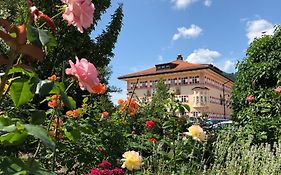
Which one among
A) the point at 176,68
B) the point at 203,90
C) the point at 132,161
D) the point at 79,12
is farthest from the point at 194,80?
the point at 79,12

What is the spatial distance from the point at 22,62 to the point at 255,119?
219 inches

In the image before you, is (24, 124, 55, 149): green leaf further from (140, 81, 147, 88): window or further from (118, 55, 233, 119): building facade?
(140, 81, 147, 88): window

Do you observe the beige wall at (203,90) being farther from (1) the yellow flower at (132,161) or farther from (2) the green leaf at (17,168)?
(2) the green leaf at (17,168)

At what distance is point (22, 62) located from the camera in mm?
993

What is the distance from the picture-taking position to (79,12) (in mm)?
981

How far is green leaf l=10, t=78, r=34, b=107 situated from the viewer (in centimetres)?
97

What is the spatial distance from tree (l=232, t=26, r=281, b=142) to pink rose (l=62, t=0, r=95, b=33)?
15.9 ft

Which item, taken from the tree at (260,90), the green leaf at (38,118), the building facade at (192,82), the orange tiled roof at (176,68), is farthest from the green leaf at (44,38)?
the orange tiled roof at (176,68)

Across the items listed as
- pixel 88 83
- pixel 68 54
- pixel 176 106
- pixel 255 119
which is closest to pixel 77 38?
pixel 68 54

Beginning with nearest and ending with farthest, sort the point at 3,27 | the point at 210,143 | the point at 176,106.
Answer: the point at 3,27
the point at 176,106
the point at 210,143

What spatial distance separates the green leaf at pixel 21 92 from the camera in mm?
965

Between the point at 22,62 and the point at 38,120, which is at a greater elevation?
the point at 22,62

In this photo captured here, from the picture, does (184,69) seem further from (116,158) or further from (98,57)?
(116,158)

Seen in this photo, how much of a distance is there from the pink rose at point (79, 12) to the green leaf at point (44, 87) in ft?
0.54
